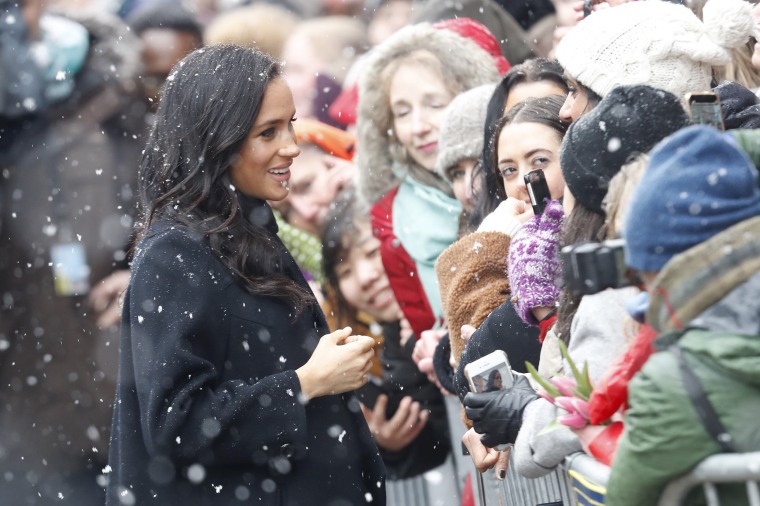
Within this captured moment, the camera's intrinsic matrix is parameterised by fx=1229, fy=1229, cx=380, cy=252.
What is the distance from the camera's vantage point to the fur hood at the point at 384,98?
5941 millimetres

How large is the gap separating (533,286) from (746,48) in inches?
64.0

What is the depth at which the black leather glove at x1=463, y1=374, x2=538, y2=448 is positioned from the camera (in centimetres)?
304

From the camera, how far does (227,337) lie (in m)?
3.56

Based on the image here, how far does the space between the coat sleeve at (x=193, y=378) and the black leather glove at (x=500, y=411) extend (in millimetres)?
617

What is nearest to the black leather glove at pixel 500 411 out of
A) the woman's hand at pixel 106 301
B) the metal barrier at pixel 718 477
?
the metal barrier at pixel 718 477

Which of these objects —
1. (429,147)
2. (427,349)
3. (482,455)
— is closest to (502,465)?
(482,455)

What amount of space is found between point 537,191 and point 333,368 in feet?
2.55

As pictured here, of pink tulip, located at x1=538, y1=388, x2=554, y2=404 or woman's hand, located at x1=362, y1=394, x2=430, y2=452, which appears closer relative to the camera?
pink tulip, located at x1=538, y1=388, x2=554, y2=404

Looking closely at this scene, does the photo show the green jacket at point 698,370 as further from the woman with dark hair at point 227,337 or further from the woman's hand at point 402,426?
the woman's hand at point 402,426

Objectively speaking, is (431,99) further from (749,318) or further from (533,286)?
(749,318)

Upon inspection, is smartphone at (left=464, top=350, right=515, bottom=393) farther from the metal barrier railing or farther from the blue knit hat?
the blue knit hat

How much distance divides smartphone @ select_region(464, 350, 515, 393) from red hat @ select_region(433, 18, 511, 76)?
9.95 ft

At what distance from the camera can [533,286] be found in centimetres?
349

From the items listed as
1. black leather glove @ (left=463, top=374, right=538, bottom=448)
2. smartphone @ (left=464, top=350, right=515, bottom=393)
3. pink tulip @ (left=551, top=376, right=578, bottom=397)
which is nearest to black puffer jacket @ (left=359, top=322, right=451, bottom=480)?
smartphone @ (left=464, top=350, right=515, bottom=393)
